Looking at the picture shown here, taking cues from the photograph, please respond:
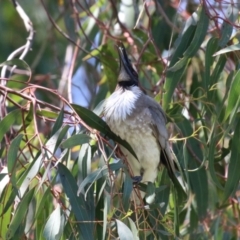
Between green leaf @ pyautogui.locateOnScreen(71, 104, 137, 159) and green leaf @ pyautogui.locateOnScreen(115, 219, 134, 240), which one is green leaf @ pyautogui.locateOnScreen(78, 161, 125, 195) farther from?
green leaf @ pyautogui.locateOnScreen(71, 104, 137, 159)

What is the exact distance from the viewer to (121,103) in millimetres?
3701

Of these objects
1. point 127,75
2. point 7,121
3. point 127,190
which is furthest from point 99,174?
point 127,75

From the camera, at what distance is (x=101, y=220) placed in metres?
3.24

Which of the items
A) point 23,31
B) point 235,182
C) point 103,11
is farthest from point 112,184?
point 23,31

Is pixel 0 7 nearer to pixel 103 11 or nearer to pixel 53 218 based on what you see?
pixel 103 11

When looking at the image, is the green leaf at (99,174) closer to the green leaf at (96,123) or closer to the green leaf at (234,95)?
the green leaf at (96,123)

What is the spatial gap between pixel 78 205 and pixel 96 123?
1.54 ft

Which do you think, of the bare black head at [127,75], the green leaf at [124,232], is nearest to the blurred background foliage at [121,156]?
the green leaf at [124,232]

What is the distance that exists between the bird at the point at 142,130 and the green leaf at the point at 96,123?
6 cm

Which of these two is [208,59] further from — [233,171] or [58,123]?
[58,123]

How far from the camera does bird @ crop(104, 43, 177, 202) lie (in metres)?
3.60

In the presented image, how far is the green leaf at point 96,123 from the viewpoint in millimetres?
3287

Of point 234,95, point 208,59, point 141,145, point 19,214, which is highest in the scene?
point 208,59

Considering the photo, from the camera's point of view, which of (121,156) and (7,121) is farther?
(7,121)
